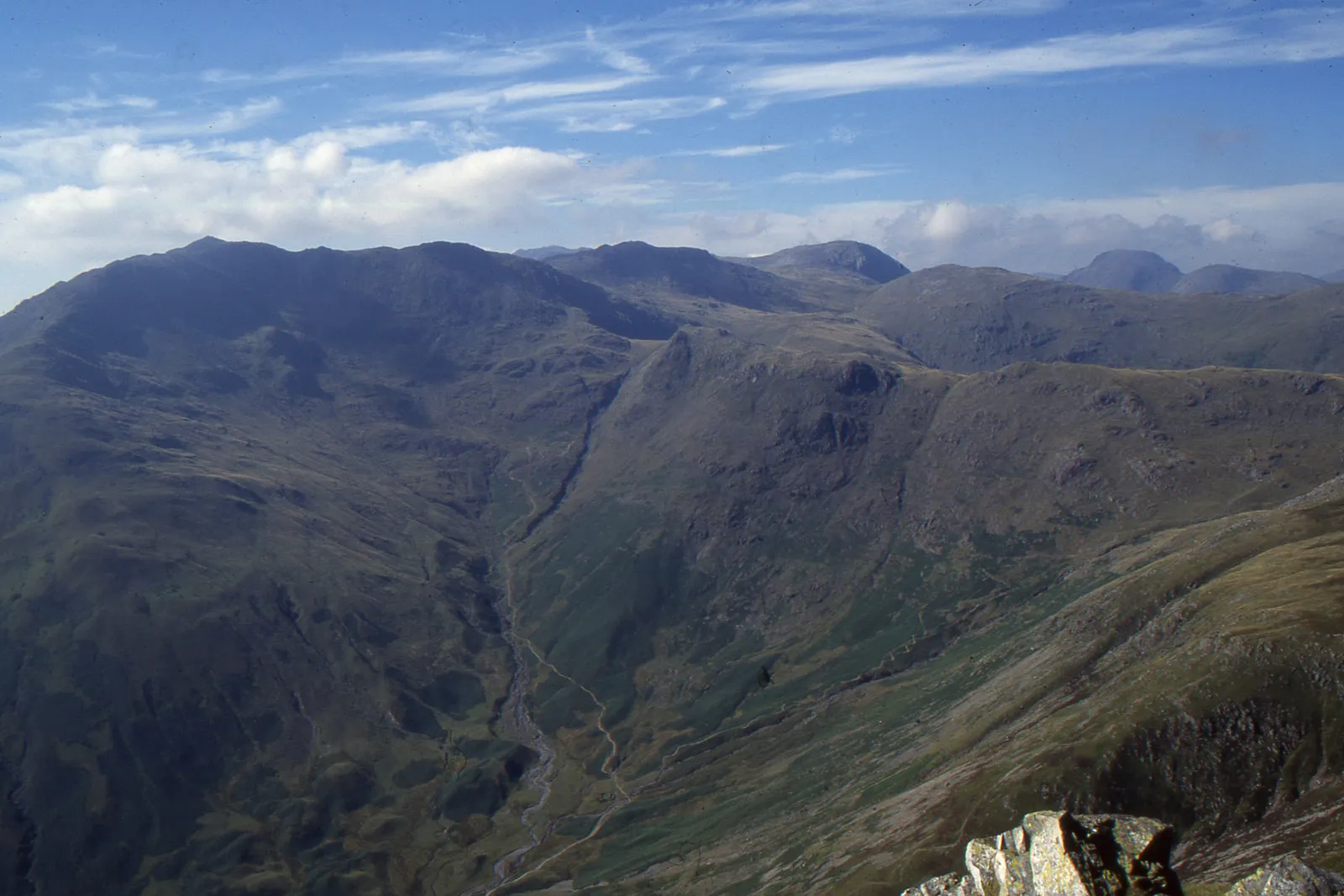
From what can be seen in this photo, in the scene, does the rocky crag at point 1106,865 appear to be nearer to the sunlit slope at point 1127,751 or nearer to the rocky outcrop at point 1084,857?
the rocky outcrop at point 1084,857

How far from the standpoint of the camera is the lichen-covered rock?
1140 inches

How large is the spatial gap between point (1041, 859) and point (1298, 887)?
8121 millimetres

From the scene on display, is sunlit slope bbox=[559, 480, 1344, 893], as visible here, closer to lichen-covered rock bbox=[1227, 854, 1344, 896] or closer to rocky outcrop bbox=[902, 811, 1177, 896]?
lichen-covered rock bbox=[1227, 854, 1344, 896]

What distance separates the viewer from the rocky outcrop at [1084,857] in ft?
96.5

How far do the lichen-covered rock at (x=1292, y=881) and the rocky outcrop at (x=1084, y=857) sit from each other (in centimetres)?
29

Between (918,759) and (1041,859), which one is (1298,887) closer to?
(1041,859)

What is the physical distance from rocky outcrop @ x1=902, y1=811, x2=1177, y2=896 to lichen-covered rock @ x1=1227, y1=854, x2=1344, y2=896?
290mm

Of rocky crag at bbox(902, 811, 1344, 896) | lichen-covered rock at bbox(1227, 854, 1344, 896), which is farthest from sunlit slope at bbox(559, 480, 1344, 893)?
rocky crag at bbox(902, 811, 1344, 896)

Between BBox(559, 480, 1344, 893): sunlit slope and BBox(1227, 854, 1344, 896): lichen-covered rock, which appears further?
BBox(559, 480, 1344, 893): sunlit slope

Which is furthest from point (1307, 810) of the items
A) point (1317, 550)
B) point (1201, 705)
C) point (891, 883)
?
point (1317, 550)

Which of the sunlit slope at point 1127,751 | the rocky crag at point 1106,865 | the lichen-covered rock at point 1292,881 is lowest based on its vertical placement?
the sunlit slope at point 1127,751

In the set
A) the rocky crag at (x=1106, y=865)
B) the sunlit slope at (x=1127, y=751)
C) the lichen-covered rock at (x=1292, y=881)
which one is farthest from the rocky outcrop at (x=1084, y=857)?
the sunlit slope at (x=1127, y=751)

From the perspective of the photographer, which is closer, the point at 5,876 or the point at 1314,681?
the point at 1314,681

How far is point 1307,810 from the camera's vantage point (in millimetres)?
97250
